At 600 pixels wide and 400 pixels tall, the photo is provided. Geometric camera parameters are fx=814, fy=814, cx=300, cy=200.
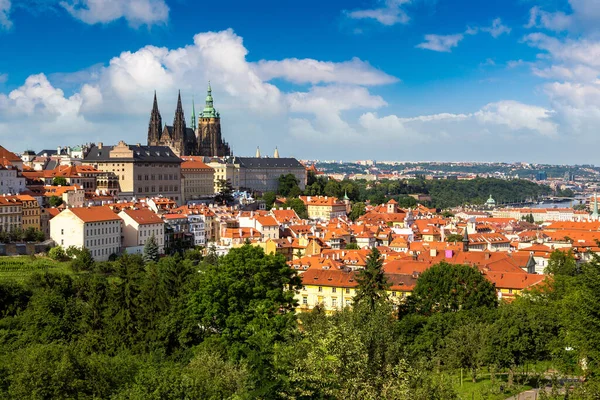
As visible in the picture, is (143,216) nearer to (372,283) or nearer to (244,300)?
(372,283)

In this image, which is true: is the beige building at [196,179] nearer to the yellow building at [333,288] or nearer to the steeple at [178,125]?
the steeple at [178,125]

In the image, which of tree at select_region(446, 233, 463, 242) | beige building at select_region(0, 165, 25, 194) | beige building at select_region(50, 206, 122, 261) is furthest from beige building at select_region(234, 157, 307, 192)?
beige building at select_region(50, 206, 122, 261)

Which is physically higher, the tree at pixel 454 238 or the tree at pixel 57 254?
the tree at pixel 57 254

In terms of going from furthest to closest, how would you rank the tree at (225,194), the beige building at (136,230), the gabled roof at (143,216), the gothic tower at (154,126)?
the gothic tower at (154,126), the tree at (225,194), the gabled roof at (143,216), the beige building at (136,230)

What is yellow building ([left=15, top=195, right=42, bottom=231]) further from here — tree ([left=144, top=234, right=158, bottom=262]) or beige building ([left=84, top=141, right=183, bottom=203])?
beige building ([left=84, top=141, right=183, bottom=203])

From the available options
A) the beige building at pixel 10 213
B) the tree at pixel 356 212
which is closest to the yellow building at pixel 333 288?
the beige building at pixel 10 213

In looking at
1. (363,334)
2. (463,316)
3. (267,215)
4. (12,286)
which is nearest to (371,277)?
(463,316)
